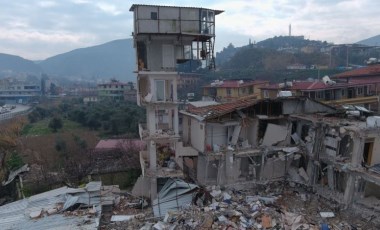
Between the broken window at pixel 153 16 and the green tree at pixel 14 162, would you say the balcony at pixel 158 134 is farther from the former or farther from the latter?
the green tree at pixel 14 162

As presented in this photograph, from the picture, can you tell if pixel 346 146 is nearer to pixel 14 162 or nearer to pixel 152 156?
pixel 152 156

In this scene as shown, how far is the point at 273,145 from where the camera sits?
18.0 m

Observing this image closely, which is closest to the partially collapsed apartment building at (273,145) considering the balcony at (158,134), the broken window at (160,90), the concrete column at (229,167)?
the concrete column at (229,167)

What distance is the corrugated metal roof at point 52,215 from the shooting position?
1353 cm

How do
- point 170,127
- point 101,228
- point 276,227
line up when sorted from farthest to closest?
point 170,127, point 101,228, point 276,227

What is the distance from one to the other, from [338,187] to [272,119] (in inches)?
185

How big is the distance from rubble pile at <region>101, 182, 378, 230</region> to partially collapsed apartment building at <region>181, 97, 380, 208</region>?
880 millimetres

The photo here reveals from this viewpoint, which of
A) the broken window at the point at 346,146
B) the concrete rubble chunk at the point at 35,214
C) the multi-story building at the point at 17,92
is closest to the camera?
the concrete rubble chunk at the point at 35,214

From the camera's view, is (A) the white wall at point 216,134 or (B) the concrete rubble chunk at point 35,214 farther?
(A) the white wall at point 216,134

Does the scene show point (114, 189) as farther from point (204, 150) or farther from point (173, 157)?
point (204, 150)

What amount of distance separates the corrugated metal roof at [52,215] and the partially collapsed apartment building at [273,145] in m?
5.66

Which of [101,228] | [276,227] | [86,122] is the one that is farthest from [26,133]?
[276,227]

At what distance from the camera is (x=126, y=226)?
14.5 m

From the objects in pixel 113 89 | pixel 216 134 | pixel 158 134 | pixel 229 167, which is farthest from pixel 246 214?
pixel 113 89
